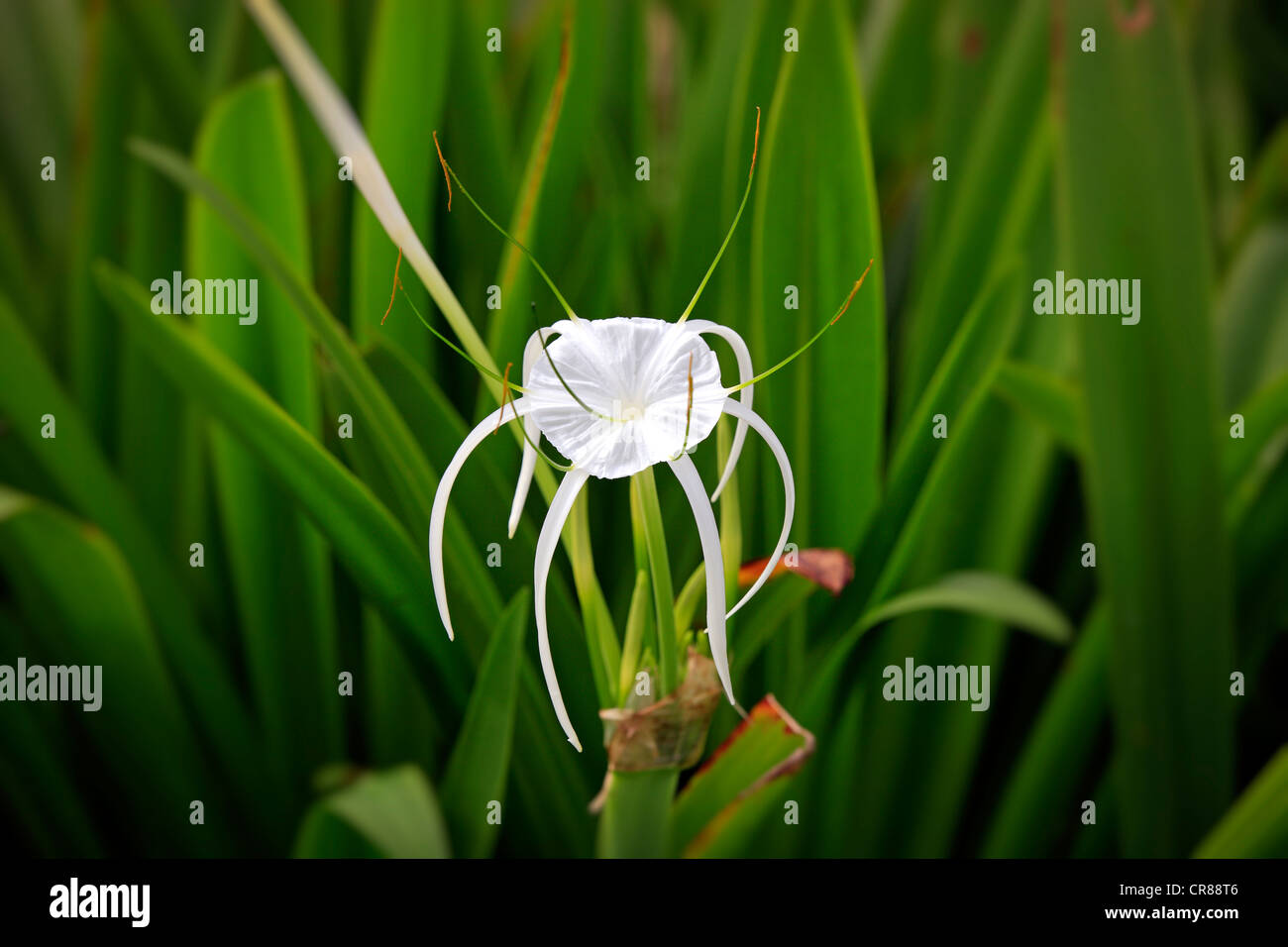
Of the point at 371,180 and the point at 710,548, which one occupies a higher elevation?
the point at 371,180

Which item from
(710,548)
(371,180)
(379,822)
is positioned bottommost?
(379,822)

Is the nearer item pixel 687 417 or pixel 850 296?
pixel 687 417

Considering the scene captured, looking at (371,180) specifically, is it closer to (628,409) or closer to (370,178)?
(370,178)

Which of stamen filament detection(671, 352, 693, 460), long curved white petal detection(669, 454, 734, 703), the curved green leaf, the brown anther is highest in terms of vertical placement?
the brown anther

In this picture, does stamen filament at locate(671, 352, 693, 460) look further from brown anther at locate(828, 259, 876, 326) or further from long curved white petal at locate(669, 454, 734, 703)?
brown anther at locate(828, 259, 876, 326)

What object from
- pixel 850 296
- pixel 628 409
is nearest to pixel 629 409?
pixel 628 409

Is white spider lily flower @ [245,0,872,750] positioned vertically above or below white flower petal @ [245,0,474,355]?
below

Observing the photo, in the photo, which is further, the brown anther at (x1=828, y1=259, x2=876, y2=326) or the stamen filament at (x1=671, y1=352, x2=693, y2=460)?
the brown anther at (x1=828, y1=259, x2=876, y2=326)

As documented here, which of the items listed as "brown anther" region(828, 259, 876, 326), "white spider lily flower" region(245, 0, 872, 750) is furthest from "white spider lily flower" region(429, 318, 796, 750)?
"brown anther" region(828, 259, 876, 326)
